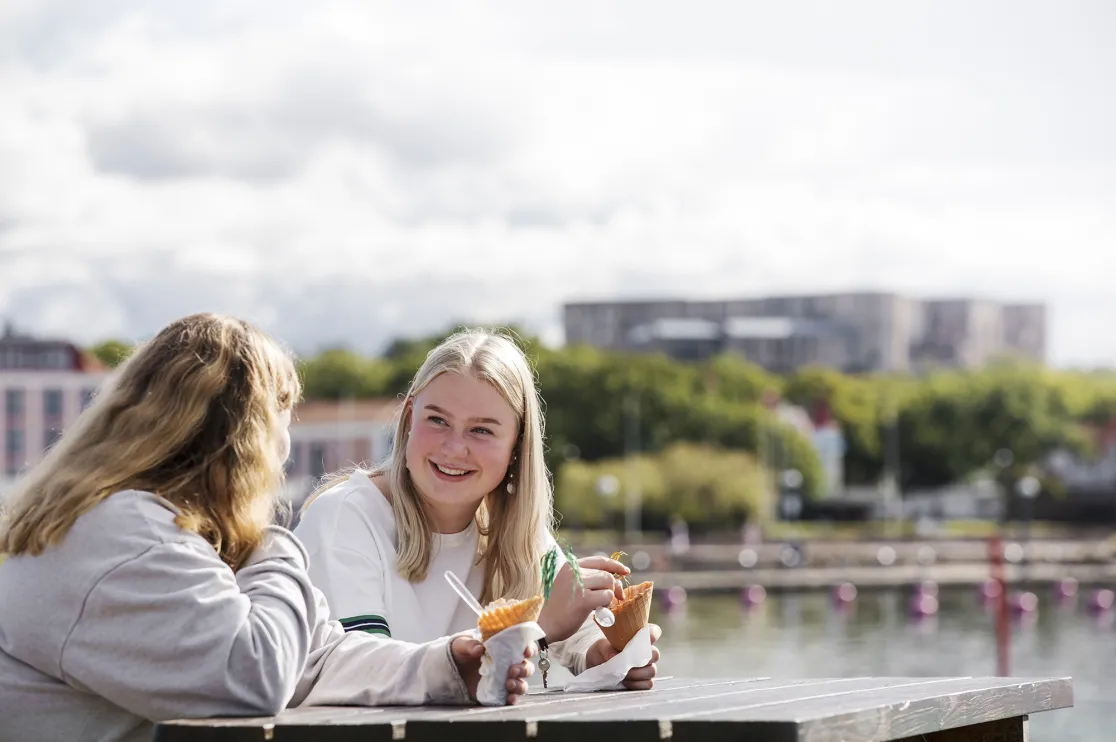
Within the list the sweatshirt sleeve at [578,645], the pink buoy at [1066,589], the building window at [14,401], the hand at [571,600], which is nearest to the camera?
the hand at [571,600]

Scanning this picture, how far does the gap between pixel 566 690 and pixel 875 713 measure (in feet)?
2.69

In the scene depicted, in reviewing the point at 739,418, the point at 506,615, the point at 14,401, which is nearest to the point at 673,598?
the point at 739,418

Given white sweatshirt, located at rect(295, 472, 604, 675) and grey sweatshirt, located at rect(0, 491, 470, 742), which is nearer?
grey sweatshirt, located at rect(0, 491, 470, 742)

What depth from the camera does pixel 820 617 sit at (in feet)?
139

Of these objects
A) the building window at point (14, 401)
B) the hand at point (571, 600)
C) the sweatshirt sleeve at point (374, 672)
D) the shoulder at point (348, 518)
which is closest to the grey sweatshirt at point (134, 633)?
the sweatshirt sleeve at point (374, 672)

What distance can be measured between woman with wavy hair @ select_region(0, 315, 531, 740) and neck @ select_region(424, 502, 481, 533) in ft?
2.50

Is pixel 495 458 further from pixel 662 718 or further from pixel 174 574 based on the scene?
pixel 662 718

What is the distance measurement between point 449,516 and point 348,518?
0.78 ft

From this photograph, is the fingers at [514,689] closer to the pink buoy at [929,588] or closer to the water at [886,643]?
the water at [886,643]

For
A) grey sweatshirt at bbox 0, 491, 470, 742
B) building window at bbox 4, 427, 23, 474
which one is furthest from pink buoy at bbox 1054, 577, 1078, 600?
grey sweatshirt at bbox 0, 491, 470, 742

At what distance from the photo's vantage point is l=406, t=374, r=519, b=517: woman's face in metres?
3.51

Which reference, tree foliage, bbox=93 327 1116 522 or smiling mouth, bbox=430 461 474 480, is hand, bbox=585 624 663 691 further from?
tree foliage, bbox=93 327 1116 522

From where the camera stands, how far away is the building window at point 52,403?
2714 inches

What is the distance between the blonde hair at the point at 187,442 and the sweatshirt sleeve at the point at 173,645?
113 mm
